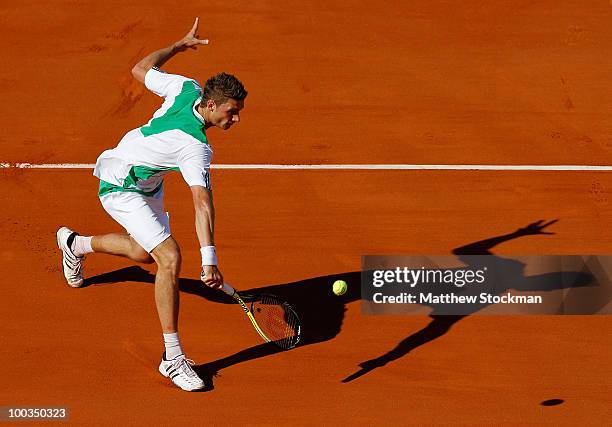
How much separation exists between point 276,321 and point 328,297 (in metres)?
0.63

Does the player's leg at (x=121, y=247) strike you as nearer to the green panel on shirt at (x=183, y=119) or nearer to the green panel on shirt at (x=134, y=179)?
the green panel on shirt at (x=134, y=179)

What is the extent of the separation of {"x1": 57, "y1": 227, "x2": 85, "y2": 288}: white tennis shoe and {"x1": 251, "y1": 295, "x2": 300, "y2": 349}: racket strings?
170 centimetres

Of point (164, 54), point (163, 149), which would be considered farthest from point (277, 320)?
point (164, 54)

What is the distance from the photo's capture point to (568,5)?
1247 cm

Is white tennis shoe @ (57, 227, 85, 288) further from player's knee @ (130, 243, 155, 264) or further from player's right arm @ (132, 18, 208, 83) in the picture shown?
player's right arm @ (132, 18, 208, 83)

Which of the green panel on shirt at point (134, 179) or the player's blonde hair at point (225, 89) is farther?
the green panel on shirt at point (134, 179)

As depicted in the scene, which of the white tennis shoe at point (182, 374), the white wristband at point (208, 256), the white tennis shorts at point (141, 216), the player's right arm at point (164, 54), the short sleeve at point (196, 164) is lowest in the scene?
the white tennis shoe at point (182, 374)

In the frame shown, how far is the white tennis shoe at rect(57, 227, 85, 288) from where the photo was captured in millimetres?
9891

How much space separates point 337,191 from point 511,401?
284cm

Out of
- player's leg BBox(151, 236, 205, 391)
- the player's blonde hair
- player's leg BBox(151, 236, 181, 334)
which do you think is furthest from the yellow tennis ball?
the player's blonde hair

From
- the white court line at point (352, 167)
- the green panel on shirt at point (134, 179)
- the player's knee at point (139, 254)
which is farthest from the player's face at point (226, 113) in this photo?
the white court line at point (352, 167)

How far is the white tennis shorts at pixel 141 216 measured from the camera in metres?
9.01

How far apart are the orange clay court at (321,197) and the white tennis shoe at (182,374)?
0.36ft

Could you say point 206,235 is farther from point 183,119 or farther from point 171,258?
point 183,119
